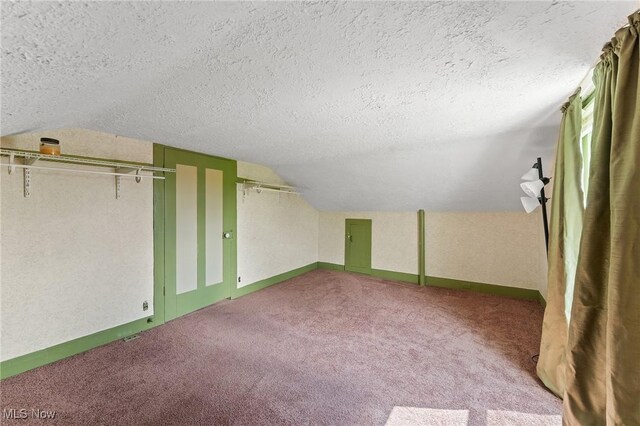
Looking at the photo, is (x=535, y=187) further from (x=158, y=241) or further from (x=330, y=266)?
(x=330, y=266)

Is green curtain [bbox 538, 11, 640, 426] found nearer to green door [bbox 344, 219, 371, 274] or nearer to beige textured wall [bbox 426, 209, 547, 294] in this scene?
beige textured wall [bbox 426, 209, 547, 294]

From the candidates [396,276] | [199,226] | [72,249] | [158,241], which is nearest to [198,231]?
[199,226]

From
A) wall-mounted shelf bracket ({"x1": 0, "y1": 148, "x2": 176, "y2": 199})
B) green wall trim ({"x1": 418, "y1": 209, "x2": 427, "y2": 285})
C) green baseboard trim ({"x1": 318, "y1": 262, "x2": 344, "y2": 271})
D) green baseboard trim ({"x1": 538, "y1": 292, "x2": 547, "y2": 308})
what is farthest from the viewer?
green baseboard trim ({"x1": 318, "y1": 262, "x2": 344, "y2": 271})

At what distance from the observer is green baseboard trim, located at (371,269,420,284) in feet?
14.3

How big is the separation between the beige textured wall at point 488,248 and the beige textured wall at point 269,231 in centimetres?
220

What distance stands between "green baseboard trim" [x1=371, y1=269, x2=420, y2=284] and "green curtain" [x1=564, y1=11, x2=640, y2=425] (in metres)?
3.08

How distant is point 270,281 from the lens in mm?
4219

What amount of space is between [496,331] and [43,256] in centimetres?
413

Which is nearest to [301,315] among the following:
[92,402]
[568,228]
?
[92,402]

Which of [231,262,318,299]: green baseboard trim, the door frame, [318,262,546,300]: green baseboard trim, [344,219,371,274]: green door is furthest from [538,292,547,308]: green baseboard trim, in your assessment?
the door frame

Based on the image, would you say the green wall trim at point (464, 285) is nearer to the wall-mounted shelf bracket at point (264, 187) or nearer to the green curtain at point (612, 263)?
the wall-mounted shelf bracket at point (264, 187)

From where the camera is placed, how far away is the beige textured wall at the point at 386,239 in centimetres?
443

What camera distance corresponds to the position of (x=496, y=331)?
8.74ft

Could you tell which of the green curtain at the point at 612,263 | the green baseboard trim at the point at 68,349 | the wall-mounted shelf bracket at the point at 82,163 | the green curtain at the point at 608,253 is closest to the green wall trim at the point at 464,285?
the green curtain at the point at 608,253
